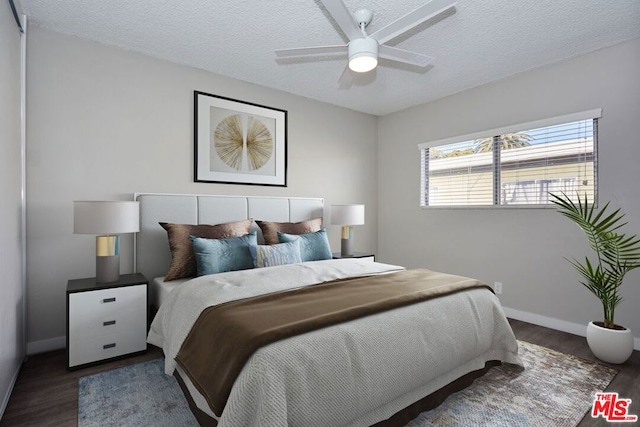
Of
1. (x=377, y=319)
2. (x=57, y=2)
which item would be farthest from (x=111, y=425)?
(x=57, y=2)

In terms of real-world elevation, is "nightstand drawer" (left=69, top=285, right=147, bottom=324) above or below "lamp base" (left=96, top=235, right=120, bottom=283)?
below

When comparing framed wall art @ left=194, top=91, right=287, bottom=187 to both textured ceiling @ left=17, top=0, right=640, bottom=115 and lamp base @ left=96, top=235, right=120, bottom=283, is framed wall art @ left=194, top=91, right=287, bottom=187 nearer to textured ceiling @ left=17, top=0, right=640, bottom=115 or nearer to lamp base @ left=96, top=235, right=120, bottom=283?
textured ceiling @ left=17, top=0, right=640, bottom=115

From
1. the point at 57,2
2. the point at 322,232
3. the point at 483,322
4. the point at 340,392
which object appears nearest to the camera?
the point at 340,392

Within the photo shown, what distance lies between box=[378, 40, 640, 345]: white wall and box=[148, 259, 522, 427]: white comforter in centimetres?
132

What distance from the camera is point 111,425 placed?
1.73 m

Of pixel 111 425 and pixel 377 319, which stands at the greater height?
pixel 377 319

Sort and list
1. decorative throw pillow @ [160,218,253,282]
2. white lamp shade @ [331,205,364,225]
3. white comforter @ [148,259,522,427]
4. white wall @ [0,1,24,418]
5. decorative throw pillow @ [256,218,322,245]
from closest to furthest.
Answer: white comforter @ [148,259,522,427] < white wall @ [0,1,24,418] < decorative throw pillow @ [160,218,253,282] < decorative throw pillow @ [256,218,322,245] < white lamp shade @ [331,205,364,225]

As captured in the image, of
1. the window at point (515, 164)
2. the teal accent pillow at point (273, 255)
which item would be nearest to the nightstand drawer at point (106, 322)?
the teal accent pillow at point (273, 255)

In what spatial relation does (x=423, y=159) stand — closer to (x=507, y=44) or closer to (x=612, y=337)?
(x=507, y=44)

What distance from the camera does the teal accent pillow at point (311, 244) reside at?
316 centimetres

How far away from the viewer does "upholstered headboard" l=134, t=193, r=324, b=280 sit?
2.93 m

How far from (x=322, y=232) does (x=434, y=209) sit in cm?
166

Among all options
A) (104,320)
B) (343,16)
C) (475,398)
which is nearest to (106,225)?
(104,320)

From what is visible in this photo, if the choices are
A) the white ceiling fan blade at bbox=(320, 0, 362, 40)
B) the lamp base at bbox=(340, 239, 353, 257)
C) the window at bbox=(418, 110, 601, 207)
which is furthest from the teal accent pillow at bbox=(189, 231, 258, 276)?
the window at bbox=(418, 110, 601, 207)
